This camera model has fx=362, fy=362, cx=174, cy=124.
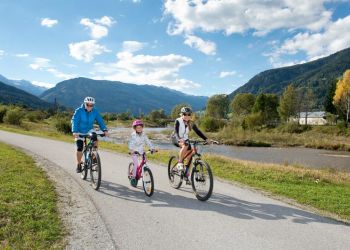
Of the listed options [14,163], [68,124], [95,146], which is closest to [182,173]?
[95,146]

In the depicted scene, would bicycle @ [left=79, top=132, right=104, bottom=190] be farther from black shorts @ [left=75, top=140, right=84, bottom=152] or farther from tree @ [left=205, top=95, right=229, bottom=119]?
tree @ [left=205, top=95, right=229, bottom=119]

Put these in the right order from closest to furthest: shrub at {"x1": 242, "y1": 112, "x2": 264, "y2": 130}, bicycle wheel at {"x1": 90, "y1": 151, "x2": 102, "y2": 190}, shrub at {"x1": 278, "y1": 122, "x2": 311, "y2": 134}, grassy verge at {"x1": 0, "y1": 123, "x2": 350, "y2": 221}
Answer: grassy verge at {"x1": 0, "y1": 123, "x2": 350, "y2": 221}
bicycle wheel at {"x1": 90, "y1": 151, "x2": 102, "y2": 190}
shrub at {"x1": 278, "y1": 122, "x2": 311, "y2": 134}
shrub at {"x1": 242, "y1": 112, "x2": 264, "y2": 130}

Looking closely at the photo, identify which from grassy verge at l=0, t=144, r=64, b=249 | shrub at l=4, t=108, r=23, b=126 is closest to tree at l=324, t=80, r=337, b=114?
shrub at l=4, t=108, r=23, b=126

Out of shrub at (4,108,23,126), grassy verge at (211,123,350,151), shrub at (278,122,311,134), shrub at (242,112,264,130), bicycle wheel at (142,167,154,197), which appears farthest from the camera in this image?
Answer: shrub at (242,112,264,130)

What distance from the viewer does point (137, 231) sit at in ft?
20.0

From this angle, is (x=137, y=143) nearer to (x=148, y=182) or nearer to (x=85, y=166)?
(x=148, y=182)

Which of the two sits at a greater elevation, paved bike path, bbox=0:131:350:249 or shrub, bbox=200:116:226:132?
shrub, bbox=200:116:226:132

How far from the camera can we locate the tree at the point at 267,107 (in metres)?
89.1

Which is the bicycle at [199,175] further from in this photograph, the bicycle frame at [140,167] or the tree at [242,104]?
the tree at [242,104]

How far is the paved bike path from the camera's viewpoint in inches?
222

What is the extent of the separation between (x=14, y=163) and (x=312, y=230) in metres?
10.3

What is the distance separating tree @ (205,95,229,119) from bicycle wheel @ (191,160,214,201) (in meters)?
105

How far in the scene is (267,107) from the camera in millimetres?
91500

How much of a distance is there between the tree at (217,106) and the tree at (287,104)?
28.0 meters
